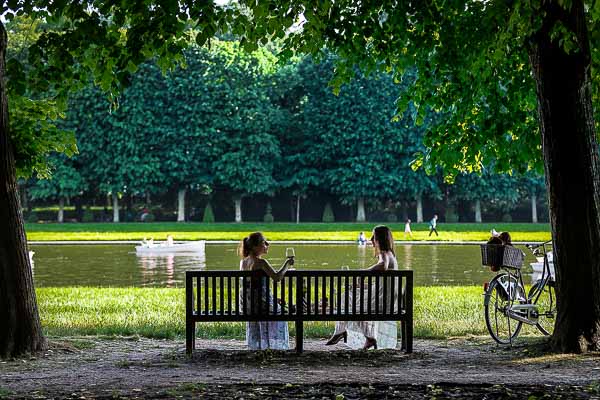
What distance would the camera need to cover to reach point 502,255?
34.9ft

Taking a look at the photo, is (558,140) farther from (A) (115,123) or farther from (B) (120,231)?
(A) (115,123)

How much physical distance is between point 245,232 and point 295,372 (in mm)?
46401

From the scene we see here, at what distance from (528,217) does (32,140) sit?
2636 inches

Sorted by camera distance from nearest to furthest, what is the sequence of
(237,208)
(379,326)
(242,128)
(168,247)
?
(379,326), (168,247), (242,128), (237,208)

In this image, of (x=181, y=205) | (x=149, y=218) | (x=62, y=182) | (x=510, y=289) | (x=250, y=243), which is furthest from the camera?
(x=149, y=218)

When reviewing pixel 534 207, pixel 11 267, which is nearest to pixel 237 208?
pixel 534 207

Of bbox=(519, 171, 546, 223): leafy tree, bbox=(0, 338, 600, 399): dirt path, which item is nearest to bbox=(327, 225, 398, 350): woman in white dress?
bbox=(0, 338, 600, 399): dirt path

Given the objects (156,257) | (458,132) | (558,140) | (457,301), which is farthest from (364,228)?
Result: (558,140)

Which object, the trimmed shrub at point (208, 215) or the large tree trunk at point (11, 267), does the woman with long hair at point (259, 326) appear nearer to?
the large tree trunk at point (11, 267)

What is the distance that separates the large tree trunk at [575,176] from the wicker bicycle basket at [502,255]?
3.41ft

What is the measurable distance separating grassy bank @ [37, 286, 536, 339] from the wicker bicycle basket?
180cm

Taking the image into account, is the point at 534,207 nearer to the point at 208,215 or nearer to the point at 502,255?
the point at 208,215

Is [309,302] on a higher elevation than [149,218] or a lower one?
lower

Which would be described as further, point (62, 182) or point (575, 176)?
point (62, 182)
